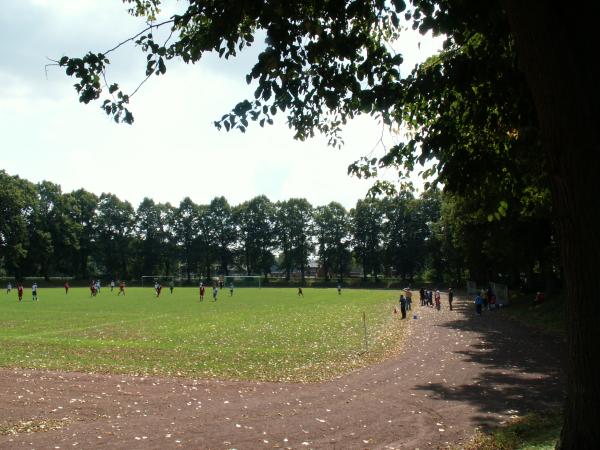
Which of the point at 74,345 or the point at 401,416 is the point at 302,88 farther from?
the point at 74,345

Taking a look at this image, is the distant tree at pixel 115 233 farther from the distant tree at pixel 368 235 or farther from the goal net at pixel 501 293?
the goal net at pixel 501 293

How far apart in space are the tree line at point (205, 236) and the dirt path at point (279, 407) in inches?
3129

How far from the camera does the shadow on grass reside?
1050 centimetres

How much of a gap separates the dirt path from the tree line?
7948cm

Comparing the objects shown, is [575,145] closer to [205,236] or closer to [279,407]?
[279,407]

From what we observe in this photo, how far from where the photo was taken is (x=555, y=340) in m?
21.1

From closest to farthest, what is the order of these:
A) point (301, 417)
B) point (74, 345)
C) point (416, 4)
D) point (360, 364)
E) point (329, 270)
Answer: point (416, 4), point (301, 417), point (360, 364), point (74, 345), point (329, 270)

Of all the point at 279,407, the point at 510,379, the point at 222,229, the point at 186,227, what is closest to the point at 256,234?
the point at 222,229

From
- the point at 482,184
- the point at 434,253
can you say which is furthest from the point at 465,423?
the point at 434,253

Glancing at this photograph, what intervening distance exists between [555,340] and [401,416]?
1417 cm

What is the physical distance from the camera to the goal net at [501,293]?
1657 inches

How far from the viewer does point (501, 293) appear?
42781 millimetres

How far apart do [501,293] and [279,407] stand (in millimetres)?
36616

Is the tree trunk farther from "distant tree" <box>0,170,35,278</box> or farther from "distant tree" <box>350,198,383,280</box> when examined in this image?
"distant tree" <box>350,198,383,280</box>
